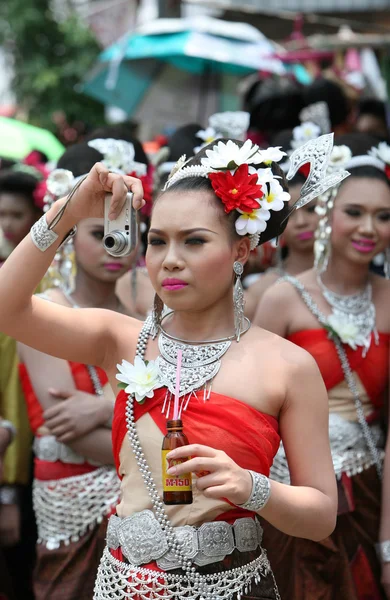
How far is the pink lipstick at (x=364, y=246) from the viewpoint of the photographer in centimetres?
362

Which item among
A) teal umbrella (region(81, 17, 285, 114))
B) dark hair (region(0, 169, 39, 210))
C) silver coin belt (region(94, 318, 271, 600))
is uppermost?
teal umbrella (region(81, 17, 285, 114))

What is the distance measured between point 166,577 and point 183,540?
111 millimetres

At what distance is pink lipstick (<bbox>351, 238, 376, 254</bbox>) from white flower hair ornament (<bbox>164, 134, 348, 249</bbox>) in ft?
3.46

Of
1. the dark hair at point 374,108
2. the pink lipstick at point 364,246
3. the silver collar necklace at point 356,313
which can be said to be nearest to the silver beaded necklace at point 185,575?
the silver collar necklace at point 356,313

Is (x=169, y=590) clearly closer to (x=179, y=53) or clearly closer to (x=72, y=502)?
(x=72, y=502)

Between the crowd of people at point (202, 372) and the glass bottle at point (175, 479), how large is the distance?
1.7 inches

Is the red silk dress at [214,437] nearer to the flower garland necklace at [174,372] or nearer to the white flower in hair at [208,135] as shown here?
the flower garland necklace at [174,372]

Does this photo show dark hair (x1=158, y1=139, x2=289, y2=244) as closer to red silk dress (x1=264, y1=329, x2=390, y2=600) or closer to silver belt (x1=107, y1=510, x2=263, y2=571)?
silver belt (x1=107, y1=510, x2=263, y2=571)

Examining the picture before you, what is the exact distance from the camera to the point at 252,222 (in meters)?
2.49

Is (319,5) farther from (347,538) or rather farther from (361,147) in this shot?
(347,538)

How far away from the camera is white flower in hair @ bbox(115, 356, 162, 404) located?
245cm

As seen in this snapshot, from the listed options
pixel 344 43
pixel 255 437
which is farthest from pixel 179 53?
pixel 255 437

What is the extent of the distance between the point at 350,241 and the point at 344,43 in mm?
3904

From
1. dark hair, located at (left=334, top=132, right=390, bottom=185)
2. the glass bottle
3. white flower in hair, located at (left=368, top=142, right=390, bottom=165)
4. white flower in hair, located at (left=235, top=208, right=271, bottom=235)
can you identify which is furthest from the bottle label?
white flower in hair, located at (left=368, top=142, right=390, bottom=165)
